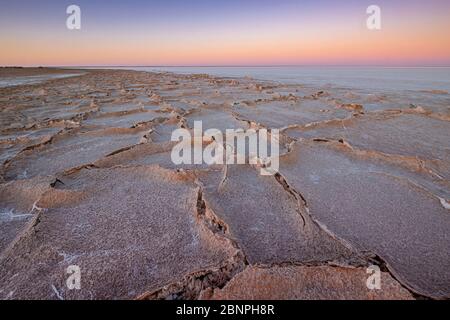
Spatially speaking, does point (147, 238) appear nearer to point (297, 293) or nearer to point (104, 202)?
point (104, 202)

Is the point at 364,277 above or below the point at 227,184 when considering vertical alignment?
below

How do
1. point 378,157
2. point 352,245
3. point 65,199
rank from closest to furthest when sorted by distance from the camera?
point 352,245, point 65,199, point 378,157

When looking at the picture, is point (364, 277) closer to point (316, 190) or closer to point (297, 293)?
point (297, 293)
